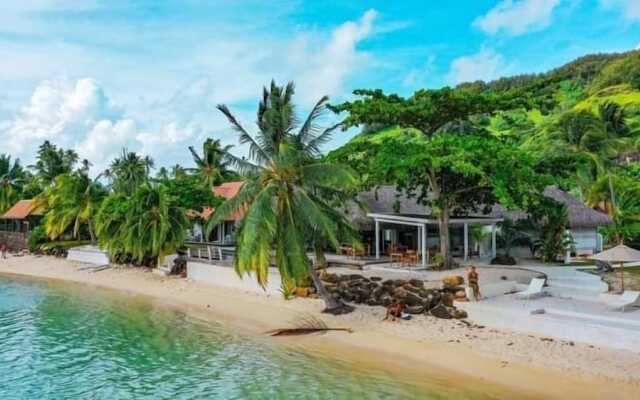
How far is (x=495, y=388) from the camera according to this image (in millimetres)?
10875

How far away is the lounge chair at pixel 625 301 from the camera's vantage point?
44.6ft

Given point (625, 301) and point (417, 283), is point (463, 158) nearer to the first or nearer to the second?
point (417, 283)

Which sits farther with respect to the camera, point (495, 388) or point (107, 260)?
point (107, 260)

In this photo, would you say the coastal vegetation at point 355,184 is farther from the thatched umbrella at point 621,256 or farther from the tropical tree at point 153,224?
the thatched umbrella at point 621,256

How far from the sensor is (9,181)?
175 ft

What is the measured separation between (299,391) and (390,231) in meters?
16.6

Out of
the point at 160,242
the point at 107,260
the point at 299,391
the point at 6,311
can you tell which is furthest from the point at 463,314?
the point at 107,260

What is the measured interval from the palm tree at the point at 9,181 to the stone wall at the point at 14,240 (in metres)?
5.96

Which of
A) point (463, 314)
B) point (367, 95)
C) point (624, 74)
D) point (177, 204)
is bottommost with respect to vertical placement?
point (463, 314)

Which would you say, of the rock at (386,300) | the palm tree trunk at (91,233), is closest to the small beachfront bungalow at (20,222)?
the palm tree trunk at (91,233)

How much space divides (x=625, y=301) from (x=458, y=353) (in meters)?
4.72

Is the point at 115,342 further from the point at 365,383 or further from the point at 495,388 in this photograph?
the point at 495,388

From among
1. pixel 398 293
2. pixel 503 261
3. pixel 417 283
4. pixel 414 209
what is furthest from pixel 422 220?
pixel 398 293

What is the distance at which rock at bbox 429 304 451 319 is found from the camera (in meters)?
15.2
